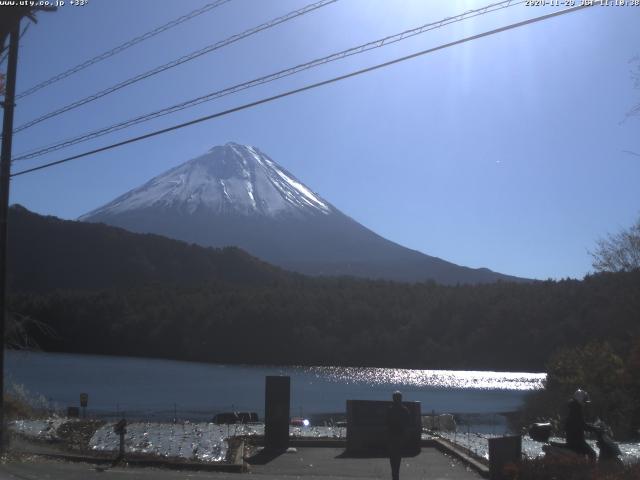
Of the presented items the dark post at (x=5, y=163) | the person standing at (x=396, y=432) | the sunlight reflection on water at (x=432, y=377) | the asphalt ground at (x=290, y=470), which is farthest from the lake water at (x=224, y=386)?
the person standing at (x=396, y=432)

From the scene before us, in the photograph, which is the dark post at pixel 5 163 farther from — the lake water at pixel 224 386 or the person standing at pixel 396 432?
the lake water at pixel 224 386

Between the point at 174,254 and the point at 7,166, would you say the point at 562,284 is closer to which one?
the point at 174,254

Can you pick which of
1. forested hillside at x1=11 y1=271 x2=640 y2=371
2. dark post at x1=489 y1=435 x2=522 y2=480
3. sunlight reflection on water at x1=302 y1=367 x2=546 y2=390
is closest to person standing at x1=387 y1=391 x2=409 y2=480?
dark post at x1=489 y1=435 x2=522 y2=480

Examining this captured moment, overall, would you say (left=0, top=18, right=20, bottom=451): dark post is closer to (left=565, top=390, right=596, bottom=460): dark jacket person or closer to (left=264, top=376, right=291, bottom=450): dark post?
(left=264, top=376, right=291, bottom=450): dark post

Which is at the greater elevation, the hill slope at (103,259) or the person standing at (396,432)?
the hill slope at (103,259)

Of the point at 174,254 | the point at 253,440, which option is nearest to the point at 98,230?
the point at 174,254

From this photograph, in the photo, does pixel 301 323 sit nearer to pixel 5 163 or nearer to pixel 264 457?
pixel 264 457

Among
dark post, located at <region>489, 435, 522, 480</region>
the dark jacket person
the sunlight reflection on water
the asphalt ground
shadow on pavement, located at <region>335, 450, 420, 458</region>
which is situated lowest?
the asphalt ground
